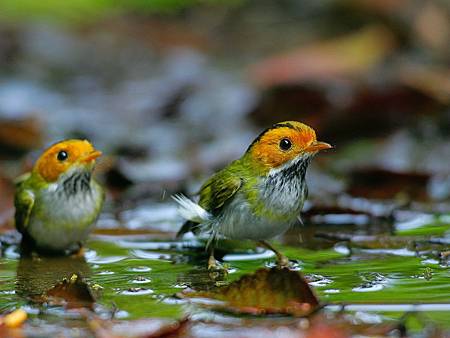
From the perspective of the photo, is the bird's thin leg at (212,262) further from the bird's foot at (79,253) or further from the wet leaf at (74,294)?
the wet leaf at (74,294)

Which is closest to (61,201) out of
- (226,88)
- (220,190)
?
(220,190)

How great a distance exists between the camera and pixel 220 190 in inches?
208

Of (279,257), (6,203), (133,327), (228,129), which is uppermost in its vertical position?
(228,129)

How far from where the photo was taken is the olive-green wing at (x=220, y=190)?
5.21 m

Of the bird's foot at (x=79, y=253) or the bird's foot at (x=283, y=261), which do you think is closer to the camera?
the bird's foot at (x=283, y=261)

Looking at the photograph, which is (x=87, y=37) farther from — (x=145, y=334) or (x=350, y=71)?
(x=145, y=334)

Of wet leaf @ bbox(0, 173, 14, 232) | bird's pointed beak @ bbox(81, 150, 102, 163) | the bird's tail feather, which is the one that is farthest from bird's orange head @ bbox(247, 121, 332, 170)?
wet leaf @ bbox(0, 173, 14, 232)

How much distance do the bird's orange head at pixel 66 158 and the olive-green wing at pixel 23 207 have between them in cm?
15

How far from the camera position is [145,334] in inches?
136

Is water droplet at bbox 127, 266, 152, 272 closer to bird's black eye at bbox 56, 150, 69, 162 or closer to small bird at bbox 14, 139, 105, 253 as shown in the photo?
small bird at bbox 14, 139, 105, 253

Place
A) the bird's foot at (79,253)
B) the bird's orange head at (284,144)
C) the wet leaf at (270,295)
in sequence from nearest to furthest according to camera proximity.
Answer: the wet leaf at (270,295), the bird's orange head at (284,144), the bird's foot at (79,253)

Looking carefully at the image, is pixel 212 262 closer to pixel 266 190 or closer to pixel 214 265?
pixel 214 265

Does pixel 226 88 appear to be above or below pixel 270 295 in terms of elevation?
above

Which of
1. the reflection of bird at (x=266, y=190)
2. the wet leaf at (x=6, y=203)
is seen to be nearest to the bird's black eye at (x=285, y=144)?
the reflection of bird at (x=266, y=190)
